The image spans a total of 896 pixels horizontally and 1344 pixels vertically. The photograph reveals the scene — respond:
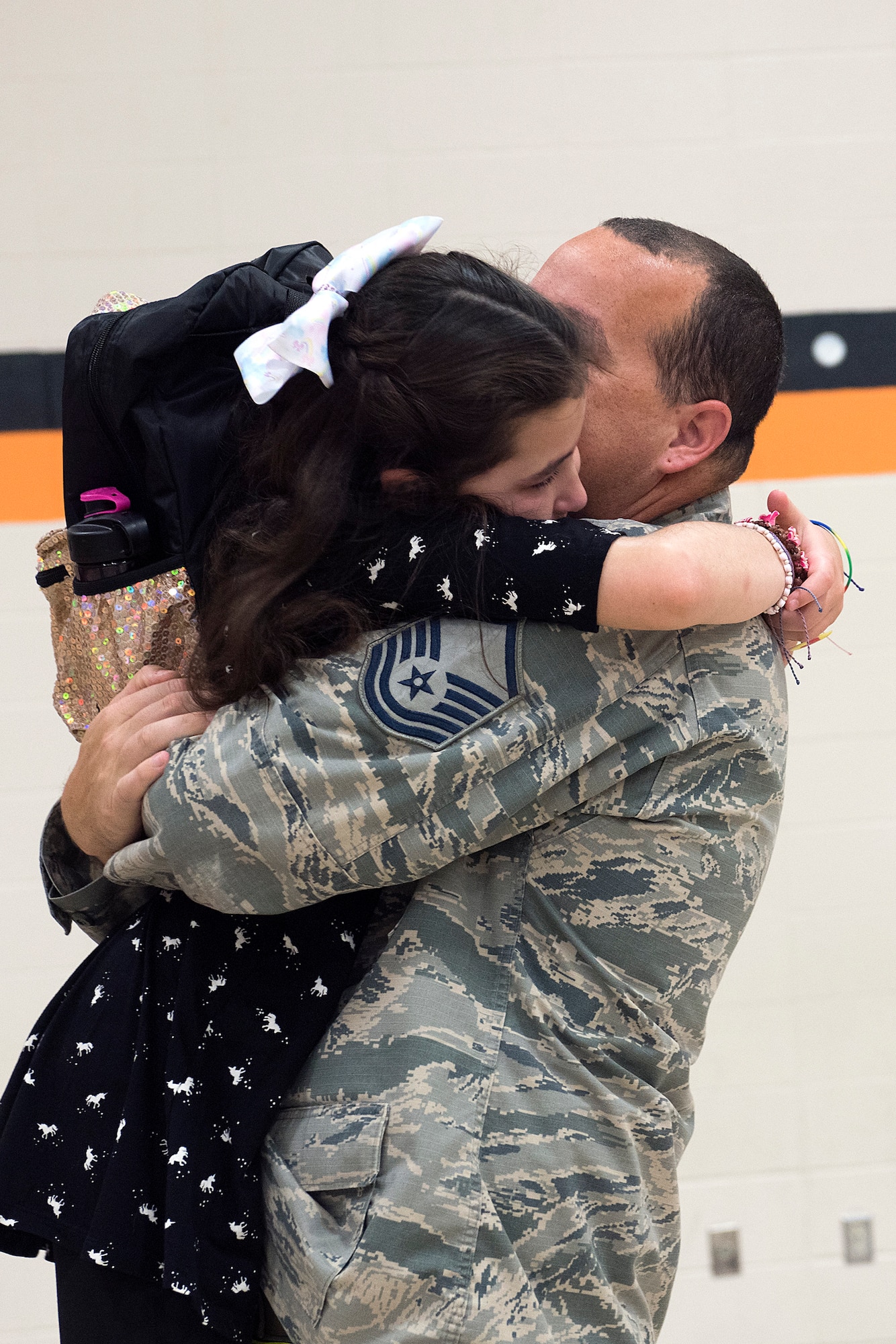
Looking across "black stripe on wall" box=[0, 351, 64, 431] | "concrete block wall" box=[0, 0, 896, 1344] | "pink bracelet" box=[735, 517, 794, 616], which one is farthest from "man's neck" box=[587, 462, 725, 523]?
"black stripe on wall" box=[0, 351, 64, 431]

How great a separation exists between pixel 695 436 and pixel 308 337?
1.57 ft

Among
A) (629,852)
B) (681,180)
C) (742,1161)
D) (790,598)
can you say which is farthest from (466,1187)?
(681,180)

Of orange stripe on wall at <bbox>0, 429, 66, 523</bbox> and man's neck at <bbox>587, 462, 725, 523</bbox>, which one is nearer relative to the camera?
man's neck at <bbox>587, 462, 725, 523</bbox>

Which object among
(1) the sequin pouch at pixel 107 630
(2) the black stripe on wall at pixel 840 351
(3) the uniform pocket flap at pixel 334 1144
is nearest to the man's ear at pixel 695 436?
(1) the sequin pouch at pixel 107 630

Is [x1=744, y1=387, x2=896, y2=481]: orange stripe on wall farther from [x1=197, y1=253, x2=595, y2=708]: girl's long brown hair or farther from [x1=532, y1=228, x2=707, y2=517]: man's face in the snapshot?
[x1=197, y1=253, x2=595, y2=708]: girl's long brown hair

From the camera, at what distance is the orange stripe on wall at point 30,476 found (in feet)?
8.29

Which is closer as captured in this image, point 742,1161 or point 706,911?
point 706,911

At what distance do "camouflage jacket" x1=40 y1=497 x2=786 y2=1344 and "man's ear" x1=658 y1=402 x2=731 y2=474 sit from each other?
0.24m

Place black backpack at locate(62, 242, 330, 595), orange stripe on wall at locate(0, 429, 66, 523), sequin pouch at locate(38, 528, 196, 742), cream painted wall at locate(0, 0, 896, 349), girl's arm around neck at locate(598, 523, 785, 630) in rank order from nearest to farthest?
girl's arm around neck at locate(598, 523, 785, 630)
black backpack at locate(62, 242, 330, 595)
sequin pouch at locate(38, 528, 196, 742)
cream painted wall at locate(0, 0, 896, 349)
orange stripe on wall at locate(0, 429, 66, 523)

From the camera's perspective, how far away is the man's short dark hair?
1.24m

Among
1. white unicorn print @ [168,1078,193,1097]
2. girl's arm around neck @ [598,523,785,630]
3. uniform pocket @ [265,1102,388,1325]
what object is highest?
girl's arm around neck @ [598,523,785,630]

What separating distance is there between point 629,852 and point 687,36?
2.09 m

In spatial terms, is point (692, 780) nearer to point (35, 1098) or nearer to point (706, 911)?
point (706, 911)

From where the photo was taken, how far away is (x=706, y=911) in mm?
1114
